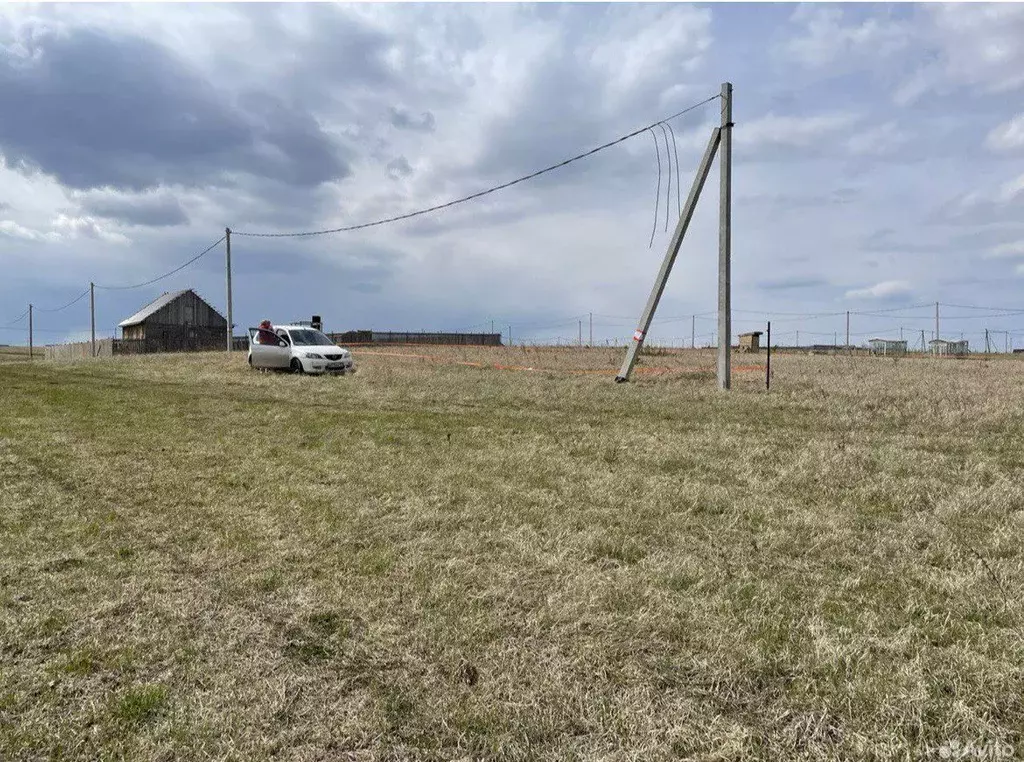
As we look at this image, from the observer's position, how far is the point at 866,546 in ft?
15.9

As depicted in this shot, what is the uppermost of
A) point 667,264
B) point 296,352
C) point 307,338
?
point 667,264

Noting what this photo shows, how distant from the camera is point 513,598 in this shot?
3.93 meters

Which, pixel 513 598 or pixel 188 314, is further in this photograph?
pixel 188 314

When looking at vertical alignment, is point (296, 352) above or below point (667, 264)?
below

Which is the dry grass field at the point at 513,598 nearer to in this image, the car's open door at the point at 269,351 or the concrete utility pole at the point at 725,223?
the concrete utility pole at the point at 725,223

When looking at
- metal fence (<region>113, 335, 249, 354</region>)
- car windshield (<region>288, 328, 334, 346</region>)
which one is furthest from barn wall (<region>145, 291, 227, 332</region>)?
car windshield (<region>288, 328, 334, 346</region>)

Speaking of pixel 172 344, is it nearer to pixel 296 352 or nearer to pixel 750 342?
pixel 296 352

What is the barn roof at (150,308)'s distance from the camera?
192 feet

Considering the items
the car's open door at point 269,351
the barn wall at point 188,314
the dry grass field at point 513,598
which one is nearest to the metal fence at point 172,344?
the barn wall at point 188,314

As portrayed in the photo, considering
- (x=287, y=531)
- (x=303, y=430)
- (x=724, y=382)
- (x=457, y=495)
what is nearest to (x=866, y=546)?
(x=457, y=495)

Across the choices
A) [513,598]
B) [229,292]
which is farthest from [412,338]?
[513,598]

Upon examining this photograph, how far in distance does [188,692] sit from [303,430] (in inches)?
297

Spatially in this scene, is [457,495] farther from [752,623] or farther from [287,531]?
[752,623]

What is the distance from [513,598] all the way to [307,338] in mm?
19753
